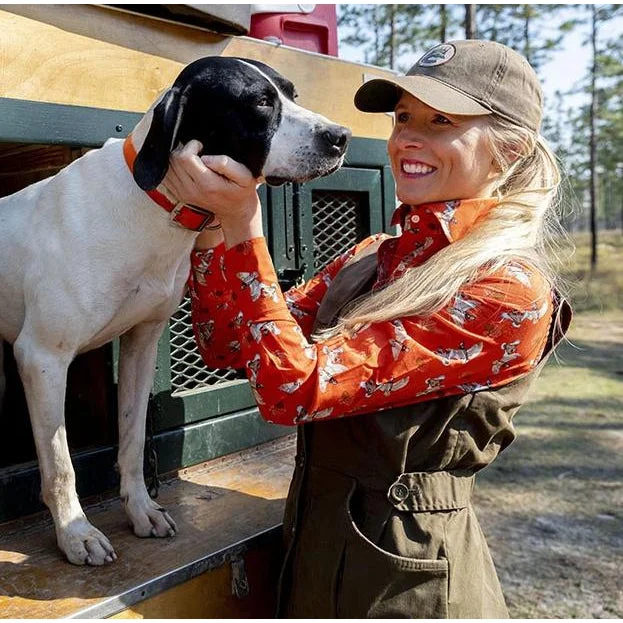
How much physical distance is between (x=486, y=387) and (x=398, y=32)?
12.8 metres

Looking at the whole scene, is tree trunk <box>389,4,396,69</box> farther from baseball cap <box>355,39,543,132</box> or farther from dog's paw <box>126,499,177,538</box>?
dog's paw <box>126,499,177,538</box>

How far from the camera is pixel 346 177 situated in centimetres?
310

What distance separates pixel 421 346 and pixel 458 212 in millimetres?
352

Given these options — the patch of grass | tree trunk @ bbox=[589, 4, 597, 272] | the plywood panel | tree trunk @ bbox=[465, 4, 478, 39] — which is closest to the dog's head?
the plywood panel

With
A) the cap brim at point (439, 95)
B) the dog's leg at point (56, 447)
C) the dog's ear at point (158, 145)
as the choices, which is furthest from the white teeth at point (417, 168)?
the dog's leg at point (56, 447)

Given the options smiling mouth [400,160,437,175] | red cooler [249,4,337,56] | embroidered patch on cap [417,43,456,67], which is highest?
red cooler [249,4,337,56]

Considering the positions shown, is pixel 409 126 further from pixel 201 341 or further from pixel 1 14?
pixel 1 14

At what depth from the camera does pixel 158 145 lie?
1.71 meters

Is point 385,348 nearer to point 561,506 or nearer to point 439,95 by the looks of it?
point 439,95

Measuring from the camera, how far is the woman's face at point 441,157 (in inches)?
63.9

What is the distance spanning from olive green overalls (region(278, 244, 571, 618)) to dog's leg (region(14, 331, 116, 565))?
0.58 m

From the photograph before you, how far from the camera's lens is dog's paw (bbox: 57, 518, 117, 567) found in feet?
6.17

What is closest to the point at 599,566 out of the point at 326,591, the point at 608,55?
the point at 326,591

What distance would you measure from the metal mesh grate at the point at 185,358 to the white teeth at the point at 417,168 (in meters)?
1.16
